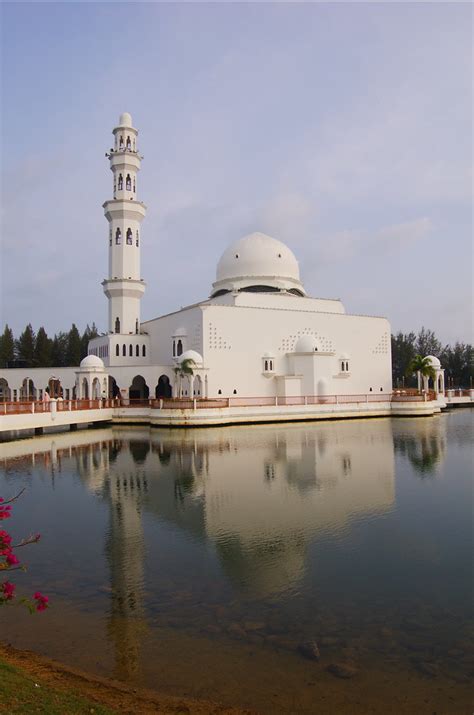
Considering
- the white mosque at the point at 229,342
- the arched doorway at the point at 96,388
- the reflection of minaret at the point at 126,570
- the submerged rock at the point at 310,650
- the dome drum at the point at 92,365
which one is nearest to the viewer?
the submerged rock at the point at 310,650

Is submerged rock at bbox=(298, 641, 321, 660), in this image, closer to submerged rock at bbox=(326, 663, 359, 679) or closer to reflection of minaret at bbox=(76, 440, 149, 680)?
submerged rock at bbox=(326, 663, 359, 679)

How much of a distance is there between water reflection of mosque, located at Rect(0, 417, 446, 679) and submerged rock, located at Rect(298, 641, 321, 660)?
1.22 metres

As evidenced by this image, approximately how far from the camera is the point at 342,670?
452 cm

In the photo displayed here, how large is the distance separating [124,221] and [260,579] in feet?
96.0

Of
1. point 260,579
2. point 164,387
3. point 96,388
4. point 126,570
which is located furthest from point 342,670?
point 164,387

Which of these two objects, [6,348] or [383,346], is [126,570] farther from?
[6,348]

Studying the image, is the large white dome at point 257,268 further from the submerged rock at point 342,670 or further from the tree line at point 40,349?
the submerged rock at point 342,670

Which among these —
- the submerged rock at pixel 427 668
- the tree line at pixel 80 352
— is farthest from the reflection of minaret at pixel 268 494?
the tree line at pixel 80 352

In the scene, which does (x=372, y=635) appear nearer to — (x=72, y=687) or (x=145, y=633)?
(x=145, y=633)

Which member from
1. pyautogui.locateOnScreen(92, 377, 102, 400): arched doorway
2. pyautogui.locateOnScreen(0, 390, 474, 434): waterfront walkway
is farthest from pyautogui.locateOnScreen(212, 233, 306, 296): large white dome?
pyautogui.locateOnScreen(92, 377, 102, 400): arched doorway

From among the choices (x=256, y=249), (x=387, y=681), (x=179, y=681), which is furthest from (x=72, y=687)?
(x=256, y=249)

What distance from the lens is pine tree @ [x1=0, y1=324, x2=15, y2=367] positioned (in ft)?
162

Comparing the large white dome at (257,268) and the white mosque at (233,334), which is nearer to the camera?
the white mosque at (233,334)

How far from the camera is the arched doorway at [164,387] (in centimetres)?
3359
